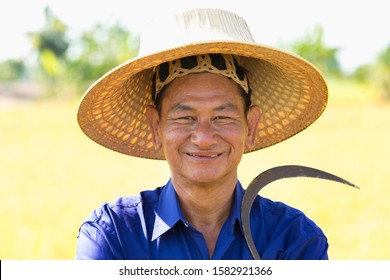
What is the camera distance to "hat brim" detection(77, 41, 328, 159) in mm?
2240

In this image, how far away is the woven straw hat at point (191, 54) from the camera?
6.99 ft

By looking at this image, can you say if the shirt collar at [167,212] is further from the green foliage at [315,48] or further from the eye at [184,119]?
the green foliage at [315,48]

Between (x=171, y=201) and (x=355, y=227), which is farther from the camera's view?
(x=355, y=227)

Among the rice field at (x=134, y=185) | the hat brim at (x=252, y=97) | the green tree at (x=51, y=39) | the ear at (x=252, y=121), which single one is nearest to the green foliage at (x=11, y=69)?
the green tree at (x=51, y=39)

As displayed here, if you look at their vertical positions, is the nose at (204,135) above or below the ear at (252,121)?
below

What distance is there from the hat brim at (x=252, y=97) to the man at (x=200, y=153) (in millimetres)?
10

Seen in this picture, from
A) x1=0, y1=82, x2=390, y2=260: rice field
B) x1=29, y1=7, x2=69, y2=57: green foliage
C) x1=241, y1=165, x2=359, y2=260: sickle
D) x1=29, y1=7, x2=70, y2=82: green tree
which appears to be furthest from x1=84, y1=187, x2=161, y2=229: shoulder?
x1=29, y1=7, x2=69, y2=57: green foliage

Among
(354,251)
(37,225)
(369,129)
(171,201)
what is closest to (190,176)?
(171,201)

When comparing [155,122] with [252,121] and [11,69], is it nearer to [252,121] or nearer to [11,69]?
[252,121]

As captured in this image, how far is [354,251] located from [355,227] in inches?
37.4

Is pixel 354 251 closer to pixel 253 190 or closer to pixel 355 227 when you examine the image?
pixel 355 227

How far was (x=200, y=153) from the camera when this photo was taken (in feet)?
6.91

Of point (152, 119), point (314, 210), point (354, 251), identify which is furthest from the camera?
point (314, 210)

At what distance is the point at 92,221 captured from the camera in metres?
2.16
